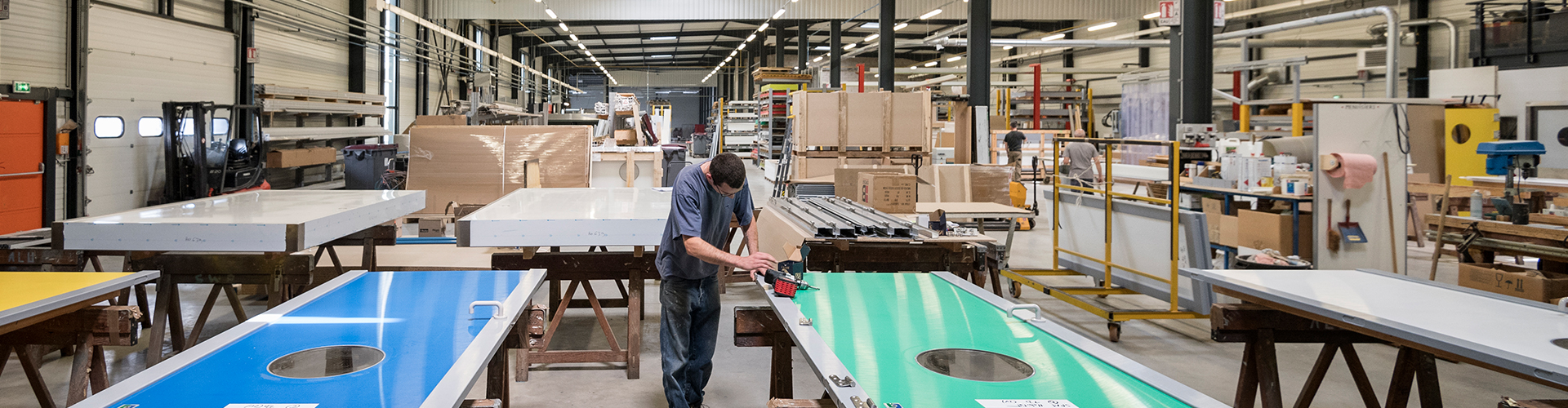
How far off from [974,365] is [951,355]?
7cm

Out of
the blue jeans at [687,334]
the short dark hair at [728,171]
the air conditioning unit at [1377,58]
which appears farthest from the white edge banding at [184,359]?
the air conditioning unit at [1377,58]

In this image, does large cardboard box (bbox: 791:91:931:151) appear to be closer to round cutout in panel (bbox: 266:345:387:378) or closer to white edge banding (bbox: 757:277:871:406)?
white edge banding (bbox: 757:277:871:406)

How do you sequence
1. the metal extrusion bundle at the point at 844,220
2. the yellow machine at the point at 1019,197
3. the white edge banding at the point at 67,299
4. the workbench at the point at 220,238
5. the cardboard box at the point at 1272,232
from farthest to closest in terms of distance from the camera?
the yellow machine at the point at 1019,197
the cardboard box at the point at 1272,232
the metal extrusion bundle at the point at 844,220
the workbench at the point at 220,238
the white edge banding at the point at 67,299

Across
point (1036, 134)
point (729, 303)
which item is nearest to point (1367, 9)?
point (1036, 134)

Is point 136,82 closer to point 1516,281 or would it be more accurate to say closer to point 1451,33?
point 1516,281

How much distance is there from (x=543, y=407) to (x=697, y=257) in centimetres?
122

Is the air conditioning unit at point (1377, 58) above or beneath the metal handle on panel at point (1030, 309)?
above

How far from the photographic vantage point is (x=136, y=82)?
10.8 metres

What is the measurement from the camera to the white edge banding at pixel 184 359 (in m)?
2.03

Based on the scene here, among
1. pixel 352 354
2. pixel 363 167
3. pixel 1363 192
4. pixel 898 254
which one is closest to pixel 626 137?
pixel 363 167

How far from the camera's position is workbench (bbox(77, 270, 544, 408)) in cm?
210

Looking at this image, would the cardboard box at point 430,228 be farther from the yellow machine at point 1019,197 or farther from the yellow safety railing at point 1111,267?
the yellow machine at point 1019,197

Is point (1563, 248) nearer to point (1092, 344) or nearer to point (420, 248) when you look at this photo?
point (1092, 344)

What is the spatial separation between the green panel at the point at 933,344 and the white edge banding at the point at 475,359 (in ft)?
3.26
